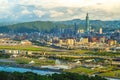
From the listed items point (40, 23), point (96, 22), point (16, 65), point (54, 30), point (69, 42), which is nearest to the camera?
point (16, 65)

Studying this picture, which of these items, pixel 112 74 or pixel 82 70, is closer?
pixel 112 74

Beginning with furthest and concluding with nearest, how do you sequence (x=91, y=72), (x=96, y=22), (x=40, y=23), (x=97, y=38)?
1. (x=96, y=22)
2. (x=40, y=23)
3. (x=97, y=38)
4. (x=91, y=72)

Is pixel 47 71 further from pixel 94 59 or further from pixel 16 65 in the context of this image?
pixel 94 59

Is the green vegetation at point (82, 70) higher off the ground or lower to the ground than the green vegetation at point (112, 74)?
higher

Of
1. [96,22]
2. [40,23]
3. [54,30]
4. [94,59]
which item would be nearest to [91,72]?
[94,59]

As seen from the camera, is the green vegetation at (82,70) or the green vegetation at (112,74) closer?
the green vegetation at (112,74)

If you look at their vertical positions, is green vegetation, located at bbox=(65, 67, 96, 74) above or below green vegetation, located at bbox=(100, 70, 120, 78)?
above

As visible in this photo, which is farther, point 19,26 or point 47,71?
point 19,26

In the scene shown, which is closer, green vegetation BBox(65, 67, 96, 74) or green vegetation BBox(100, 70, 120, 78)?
green vegetation BBox(100, 70, 120, 78)

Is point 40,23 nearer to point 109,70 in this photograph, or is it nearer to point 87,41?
point 87,41
